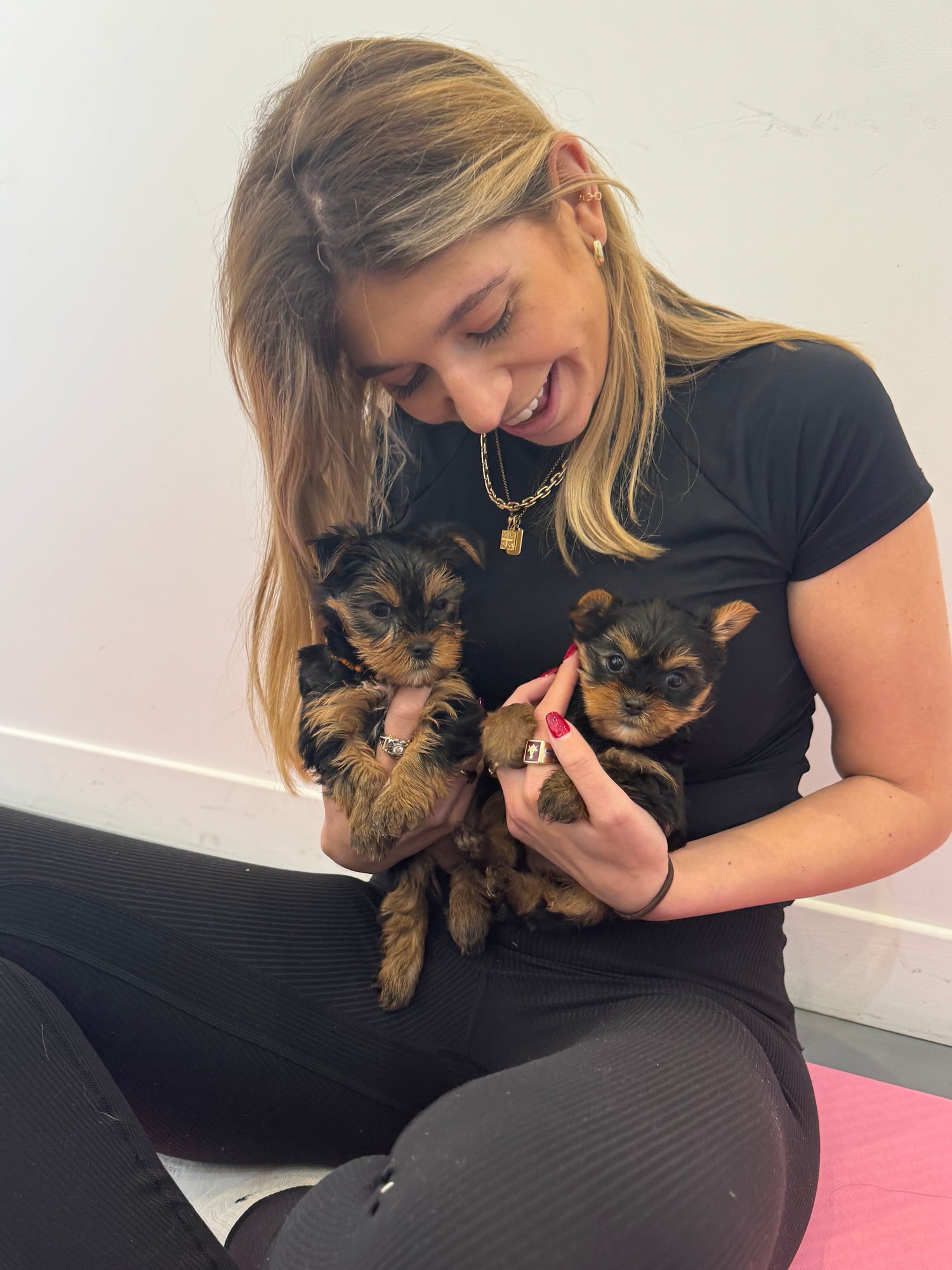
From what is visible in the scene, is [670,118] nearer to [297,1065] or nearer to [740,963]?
[740,963]

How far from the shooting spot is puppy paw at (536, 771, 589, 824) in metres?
1.35

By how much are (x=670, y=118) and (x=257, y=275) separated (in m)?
1.35

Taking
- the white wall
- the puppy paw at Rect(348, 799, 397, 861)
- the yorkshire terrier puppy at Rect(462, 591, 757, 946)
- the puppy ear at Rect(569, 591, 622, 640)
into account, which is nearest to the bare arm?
the yorkshire terrier puppy at Rect(462, 591, 757, 946)

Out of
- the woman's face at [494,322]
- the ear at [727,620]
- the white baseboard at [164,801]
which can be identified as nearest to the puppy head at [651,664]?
the ear at [727,620]

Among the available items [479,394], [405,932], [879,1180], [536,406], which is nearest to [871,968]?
[879,1180]

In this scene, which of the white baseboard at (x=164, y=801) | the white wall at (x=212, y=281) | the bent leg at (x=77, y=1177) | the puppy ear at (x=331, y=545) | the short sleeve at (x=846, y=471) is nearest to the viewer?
the bent leg at (x=77, y=1177)

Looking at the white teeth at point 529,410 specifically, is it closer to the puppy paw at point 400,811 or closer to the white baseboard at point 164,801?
the puppy paw at point 400,811

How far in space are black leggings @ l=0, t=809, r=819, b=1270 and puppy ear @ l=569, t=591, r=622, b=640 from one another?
61cm

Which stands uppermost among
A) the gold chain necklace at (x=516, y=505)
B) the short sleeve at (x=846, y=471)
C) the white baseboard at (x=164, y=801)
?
the short sleeve at (x=846, y=471)

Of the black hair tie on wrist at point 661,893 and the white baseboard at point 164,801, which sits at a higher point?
the black hair tie on wrist at point 661,893

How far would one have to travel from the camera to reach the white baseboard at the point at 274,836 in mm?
2510

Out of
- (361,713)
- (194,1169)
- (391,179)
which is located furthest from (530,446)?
(194,1169)

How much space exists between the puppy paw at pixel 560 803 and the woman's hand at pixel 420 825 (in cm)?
29

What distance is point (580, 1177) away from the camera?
990 millimetres
